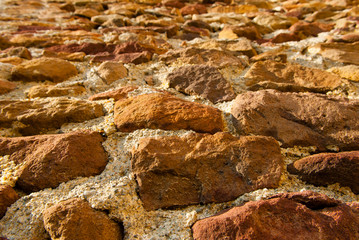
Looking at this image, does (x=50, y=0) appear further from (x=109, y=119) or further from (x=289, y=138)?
(x=289, y=138)

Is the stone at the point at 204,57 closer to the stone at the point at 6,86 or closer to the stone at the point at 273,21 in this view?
the stone at the point at 6,86

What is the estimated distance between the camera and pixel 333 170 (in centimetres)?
122

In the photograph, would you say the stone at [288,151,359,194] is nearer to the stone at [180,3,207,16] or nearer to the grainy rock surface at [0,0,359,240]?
the grainy rock surface at [0,0,359,240]

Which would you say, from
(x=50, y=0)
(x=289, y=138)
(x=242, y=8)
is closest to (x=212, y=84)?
(x=289, y=138)

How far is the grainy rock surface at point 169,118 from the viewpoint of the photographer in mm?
1162

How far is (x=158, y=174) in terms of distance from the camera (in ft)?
4.00

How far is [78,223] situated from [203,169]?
1.72 feet

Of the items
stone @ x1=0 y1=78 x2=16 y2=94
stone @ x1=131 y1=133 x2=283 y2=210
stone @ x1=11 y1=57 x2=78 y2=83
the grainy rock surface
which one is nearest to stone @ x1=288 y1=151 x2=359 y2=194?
the grainy rock surface

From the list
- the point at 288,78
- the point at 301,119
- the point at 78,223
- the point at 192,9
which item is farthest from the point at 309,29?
the point at 78,223

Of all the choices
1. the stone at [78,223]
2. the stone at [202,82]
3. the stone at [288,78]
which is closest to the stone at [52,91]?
the stone at [202,82]

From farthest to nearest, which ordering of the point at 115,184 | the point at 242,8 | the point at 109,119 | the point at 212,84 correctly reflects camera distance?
the point at 242,8, the point at 212,84, the point at 109,119, the point at 115,184

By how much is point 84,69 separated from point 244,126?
1.36 metres

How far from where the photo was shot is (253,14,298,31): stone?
3.28 m

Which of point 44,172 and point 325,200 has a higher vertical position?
point 325,200
